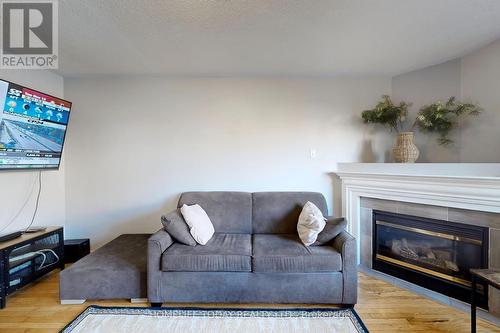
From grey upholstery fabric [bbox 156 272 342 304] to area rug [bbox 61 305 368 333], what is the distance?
0.08 m

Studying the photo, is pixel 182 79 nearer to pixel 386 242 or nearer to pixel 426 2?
pixel 426 2

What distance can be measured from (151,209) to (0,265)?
1318 mm

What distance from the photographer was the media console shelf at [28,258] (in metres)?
1.85

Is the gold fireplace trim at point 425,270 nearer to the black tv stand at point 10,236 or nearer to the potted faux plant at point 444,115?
the potted faux plant at point 444,115

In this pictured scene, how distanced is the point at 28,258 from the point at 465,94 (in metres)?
4.70

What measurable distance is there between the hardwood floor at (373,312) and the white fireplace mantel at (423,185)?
29.8 inches

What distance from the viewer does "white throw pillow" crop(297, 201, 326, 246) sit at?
6.73ft

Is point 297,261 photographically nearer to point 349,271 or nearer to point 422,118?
point 349,271

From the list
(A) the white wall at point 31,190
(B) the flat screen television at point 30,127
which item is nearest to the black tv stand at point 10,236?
(A) the white wall at point 31,190

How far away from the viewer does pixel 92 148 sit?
111 inches

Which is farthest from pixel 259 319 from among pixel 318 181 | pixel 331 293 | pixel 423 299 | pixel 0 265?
pixel 0 265

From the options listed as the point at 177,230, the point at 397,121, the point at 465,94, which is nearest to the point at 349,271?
the point at 177,230

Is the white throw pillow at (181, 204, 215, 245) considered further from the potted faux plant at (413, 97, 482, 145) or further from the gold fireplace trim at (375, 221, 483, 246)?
the potted faux plant at (413, 97, 482, 145)

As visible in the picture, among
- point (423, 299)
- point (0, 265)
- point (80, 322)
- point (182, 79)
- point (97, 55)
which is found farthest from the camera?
point (182, 79)
